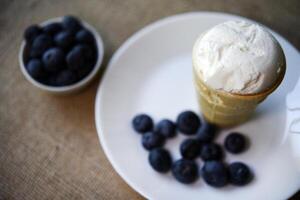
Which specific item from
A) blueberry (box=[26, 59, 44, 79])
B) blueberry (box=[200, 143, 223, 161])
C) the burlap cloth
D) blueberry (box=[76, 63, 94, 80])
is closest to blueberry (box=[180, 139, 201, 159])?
blueberry (box=[200, 143, 223, 161])

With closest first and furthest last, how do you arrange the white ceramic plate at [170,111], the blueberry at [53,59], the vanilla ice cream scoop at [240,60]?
the vanilla ice cream scoop at [240,60]
the white ceramic plate at [170,111]
the blueberry at [53,59]

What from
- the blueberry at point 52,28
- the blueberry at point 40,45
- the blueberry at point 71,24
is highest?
the blueberry at point 71,24

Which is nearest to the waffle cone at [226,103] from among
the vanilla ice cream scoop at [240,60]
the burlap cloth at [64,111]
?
the vanilla ice cream scoop at [240,60]

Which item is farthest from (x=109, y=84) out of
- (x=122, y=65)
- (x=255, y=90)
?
(x=255, y=90)

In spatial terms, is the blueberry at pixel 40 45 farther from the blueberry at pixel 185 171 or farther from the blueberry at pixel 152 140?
the blueberry at pixel 185 171

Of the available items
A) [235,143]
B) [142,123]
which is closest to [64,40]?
[142,123]

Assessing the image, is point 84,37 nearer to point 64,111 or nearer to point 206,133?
point 64,111

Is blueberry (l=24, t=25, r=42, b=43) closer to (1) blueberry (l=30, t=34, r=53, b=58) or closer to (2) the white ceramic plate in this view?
(1) blueberry (l=30, t=34, r=53, b=58)
